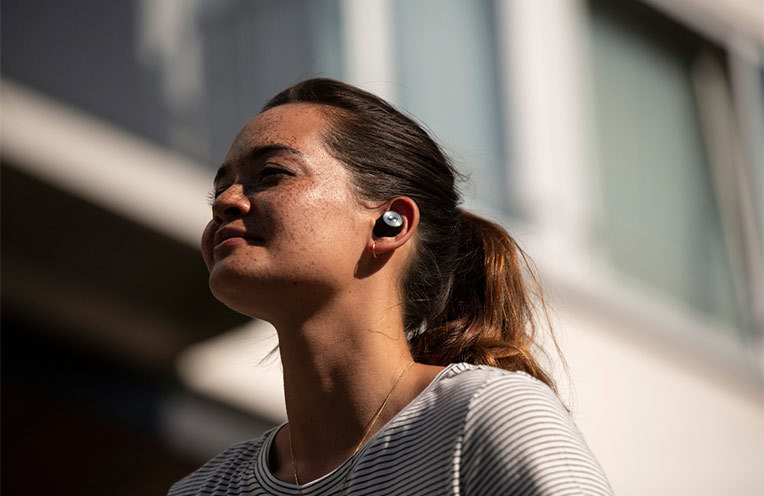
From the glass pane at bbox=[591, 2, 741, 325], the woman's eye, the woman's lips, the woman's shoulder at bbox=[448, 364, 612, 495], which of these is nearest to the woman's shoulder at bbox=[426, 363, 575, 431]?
the woman's shoulder at bbox=[448, 364, 612, 495]

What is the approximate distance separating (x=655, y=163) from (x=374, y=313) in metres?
8.54

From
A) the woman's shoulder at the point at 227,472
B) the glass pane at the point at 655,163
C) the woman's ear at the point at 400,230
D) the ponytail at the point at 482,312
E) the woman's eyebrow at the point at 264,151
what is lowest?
the glass pane at the point at 655,163

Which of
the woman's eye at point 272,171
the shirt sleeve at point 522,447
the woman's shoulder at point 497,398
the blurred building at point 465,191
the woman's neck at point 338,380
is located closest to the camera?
the shirt sleeve at point 522,447

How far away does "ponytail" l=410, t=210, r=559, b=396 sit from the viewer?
271 centimetres

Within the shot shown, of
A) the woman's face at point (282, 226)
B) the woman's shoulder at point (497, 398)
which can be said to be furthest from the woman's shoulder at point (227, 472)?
the woman's shoulder at point (497, 398)

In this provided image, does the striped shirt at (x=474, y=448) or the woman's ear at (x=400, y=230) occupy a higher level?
the woman's ear at (x=400, y=230)

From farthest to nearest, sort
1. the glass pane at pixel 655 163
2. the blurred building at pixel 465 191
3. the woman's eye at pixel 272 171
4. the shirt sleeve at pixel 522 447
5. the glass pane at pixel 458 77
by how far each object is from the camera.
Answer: the glass pane at pixel 655 163
the glass pane at pixel 458 77
the blurred building at pixel 465 191
the woman's eye at pixel 272 171
the shirt sleeve at pixel 522 447

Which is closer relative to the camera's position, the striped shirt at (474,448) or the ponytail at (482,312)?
the striped shirt at (474,448)

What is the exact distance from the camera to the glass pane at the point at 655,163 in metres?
10.2

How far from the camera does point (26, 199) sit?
17.6ft

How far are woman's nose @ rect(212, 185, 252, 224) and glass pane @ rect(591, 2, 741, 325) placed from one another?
7.40 m

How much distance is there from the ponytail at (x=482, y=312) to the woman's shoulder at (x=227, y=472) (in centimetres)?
43

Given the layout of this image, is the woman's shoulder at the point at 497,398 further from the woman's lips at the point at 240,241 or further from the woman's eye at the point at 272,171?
the woman's eye at the point at 272,171

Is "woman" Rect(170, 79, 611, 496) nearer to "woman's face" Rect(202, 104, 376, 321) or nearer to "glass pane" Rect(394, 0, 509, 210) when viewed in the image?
"woman's face" Rect(202, 104, 376, 321)
